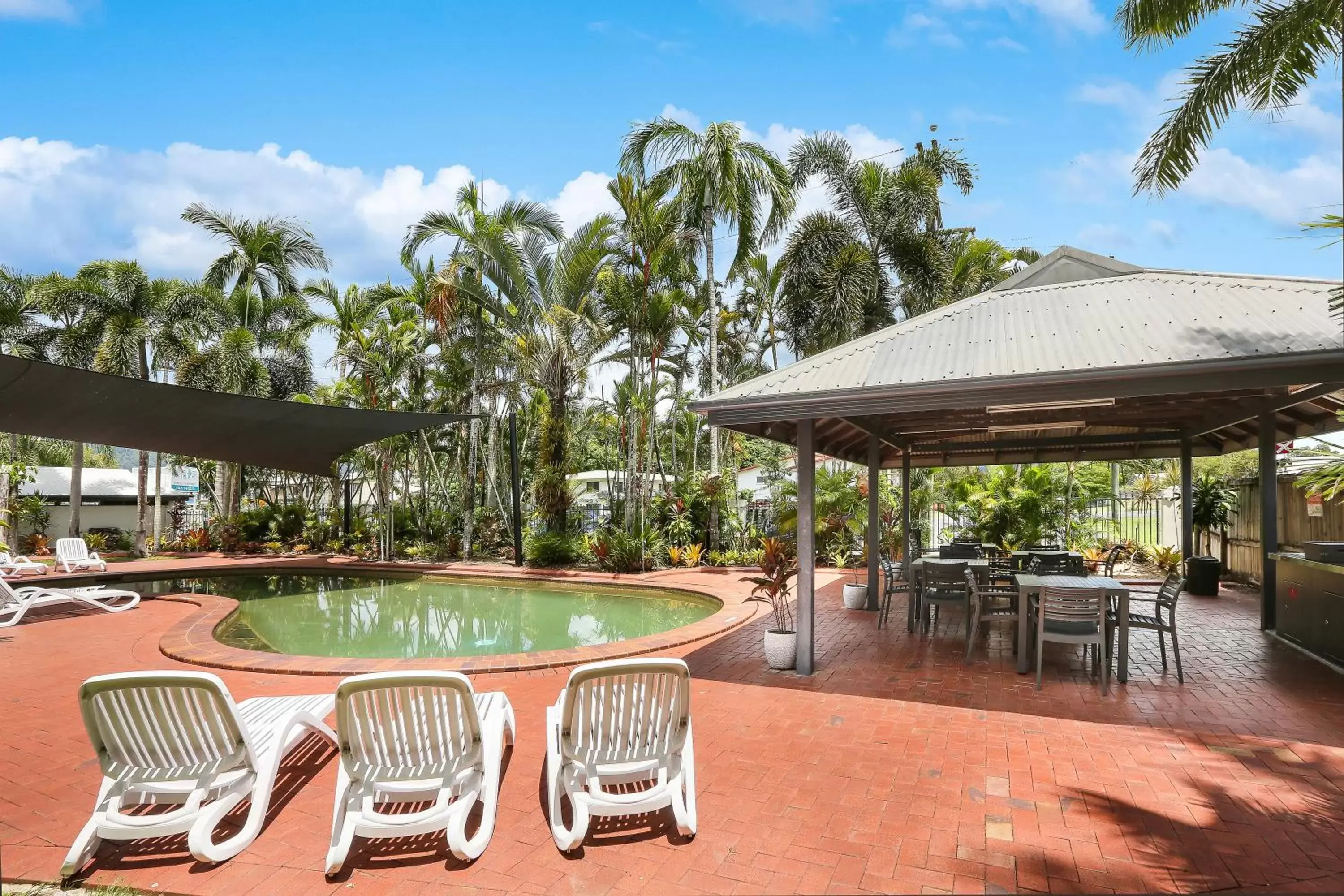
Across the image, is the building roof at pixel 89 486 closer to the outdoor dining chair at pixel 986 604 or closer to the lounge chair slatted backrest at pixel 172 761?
the lounge chair slatted backrest at pixel 172 761

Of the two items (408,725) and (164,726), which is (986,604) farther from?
(164,726)

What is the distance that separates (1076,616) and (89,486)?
99.6 ft

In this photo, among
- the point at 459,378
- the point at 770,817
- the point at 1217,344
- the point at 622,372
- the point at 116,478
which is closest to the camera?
the point at 770,817

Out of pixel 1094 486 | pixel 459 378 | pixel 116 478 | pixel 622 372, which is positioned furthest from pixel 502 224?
pixel 116 478

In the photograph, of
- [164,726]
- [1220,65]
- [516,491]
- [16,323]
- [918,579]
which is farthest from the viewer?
[16,323]

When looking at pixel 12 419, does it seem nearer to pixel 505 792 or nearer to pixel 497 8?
pixel 497 8

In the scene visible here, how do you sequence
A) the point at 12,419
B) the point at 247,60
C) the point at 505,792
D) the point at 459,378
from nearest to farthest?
1. the point at 505,792
2. the point at 247,60
3. the point at 12,419
4. the point at 459,378

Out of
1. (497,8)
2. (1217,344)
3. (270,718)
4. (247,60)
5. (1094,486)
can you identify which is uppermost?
(497,8)

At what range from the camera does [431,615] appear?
11.0 metres

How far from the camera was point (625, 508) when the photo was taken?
51.0 feet

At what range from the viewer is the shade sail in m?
9.12

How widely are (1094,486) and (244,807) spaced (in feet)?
55.8

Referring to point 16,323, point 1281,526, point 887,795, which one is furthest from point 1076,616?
point 16,323

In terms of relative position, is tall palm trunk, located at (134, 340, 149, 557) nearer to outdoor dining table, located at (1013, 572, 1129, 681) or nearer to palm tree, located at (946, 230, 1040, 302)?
outdoor dining table, located at (1013, 572, 1129, 681)
